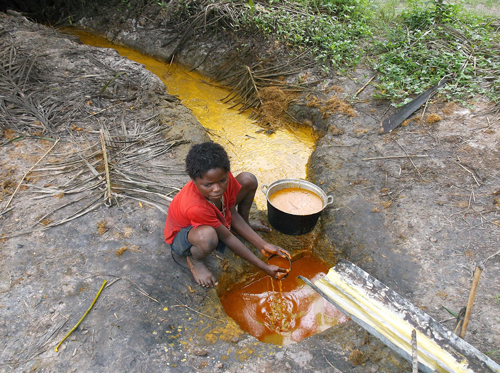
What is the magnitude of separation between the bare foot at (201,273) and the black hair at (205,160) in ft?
2.44

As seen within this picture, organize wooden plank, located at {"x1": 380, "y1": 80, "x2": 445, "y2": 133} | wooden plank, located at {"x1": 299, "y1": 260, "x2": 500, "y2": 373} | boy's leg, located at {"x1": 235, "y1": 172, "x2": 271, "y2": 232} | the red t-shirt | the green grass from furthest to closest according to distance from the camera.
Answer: the green grass < wooden plank, located at {"x1": 380, "y1": 80, "x2": 445, "y2": 133} < boy's leg, located at {"x1": 235, "y1": 172, "x2": 271, "y2": 232} < the red t-shirt < wooden plank, located at {"x1": 299, "y1": 260, "x2": 500, "y2": 373}

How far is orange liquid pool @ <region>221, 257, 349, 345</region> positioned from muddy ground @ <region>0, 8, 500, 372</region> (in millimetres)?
186

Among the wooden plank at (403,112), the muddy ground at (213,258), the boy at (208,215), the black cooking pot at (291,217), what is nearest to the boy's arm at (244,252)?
the boy at (208,215)

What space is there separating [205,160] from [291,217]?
3.62ft

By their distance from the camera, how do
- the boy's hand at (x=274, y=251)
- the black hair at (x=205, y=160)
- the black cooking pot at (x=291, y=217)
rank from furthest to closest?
the black cooking pot at (x=291, y=217)
the boy's hand at (x=274, y=251)
the black hair at (x=205, y=160)

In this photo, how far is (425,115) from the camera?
12.7 ft

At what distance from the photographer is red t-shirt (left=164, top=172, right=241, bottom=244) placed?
2137 millimetres

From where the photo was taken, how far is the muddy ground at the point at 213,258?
2029mm

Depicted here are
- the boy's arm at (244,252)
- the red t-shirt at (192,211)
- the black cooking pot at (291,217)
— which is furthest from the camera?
the black cooking pot at (291,217)

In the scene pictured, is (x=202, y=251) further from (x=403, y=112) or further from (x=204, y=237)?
(x=403, y=112)

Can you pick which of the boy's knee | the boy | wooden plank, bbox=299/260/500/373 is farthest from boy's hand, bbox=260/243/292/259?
the boy's knee

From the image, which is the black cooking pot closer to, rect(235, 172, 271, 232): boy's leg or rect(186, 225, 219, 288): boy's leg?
rect(235, 172, 271, 232): boy's leg

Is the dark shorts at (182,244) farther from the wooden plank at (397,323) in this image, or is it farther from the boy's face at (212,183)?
the wooden plank at (397,323)

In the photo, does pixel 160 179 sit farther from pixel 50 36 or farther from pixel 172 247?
pixel 50 36
